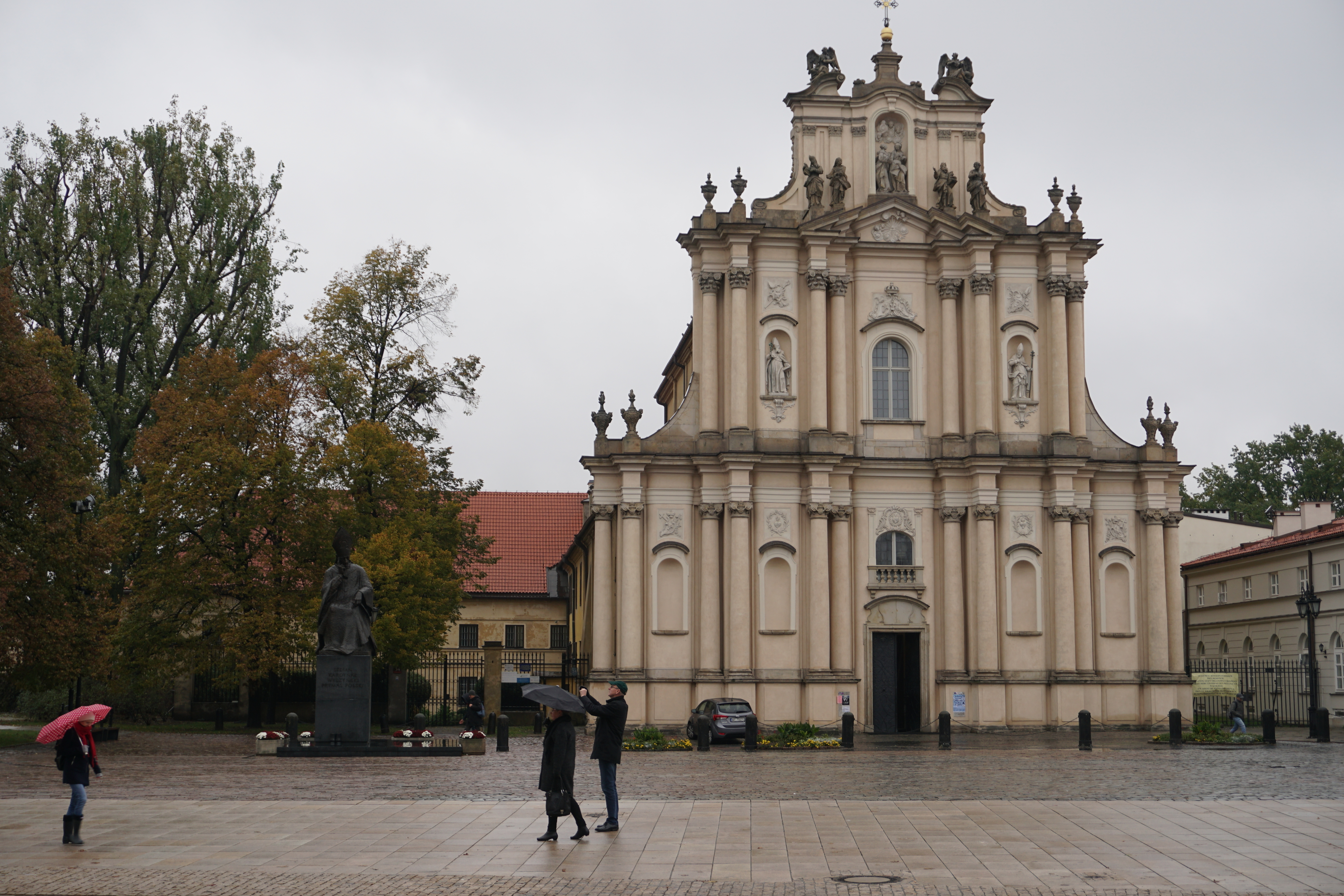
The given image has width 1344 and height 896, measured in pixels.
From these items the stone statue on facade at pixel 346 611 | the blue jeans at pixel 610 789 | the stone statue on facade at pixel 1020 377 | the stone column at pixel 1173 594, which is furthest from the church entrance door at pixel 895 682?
the blue jeans at pixel 610 789

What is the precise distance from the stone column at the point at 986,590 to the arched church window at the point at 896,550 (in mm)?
2104

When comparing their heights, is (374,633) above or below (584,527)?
below

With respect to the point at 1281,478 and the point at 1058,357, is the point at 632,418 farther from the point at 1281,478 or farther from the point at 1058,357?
the point at 1281,478

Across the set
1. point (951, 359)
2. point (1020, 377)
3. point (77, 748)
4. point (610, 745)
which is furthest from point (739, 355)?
point (77, 748)

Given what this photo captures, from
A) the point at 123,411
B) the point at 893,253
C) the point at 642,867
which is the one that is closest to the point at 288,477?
the point at 123,411

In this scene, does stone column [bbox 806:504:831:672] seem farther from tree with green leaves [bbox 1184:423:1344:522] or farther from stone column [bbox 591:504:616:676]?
tree with green leaves [bbox 1184:423:1344:522]

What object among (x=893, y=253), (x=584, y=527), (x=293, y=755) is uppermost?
(x=893, y=253)

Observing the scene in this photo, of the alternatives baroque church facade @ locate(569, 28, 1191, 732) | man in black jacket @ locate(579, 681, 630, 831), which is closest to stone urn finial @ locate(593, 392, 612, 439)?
baroque church facade @ locate(569, 28, 1191, 732)

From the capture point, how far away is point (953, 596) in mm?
42281

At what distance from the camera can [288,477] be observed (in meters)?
39.4

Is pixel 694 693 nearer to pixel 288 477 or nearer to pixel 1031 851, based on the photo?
pixel 288 477

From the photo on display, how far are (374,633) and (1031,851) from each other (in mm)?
28212

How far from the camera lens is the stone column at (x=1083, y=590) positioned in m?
42.3

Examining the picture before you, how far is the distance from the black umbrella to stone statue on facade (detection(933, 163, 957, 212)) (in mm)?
31563
